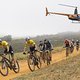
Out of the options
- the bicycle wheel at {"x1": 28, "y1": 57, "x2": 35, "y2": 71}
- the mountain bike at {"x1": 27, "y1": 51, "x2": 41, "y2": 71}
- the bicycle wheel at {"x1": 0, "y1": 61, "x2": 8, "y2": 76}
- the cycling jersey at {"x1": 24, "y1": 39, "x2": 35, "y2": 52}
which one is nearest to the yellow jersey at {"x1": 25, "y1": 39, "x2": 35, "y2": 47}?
the cycling jersey at {"x1": 24, "y1": 39, "x2": 35, "y2": 52}

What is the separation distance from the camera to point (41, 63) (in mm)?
26719

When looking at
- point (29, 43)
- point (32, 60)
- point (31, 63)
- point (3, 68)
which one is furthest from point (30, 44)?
point (3, 68)

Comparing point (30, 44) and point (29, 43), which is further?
point (30, 44)

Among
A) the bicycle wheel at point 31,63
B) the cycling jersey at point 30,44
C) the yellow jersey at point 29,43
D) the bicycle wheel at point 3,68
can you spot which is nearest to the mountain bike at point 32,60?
the bicycle wheel at point 31,63

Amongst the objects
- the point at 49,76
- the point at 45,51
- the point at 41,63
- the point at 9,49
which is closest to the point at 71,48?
the point at 45,51

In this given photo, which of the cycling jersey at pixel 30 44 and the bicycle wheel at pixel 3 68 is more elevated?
the cycling jersey at pixel 30 44

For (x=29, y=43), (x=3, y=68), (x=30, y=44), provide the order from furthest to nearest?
(x=30, y=44) → (x=29, y=43) → (x=3, y=68)

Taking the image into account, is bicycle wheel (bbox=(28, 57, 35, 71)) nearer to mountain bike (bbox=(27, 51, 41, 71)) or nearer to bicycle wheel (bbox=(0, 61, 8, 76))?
mountain bike (bbox=(27, 51, 41, 71))

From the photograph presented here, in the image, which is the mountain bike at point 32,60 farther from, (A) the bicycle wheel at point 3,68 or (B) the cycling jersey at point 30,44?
(A) the bicycle wheel at point 3,68

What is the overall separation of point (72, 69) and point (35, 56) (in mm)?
3739

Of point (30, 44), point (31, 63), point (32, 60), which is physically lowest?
point (31, 63)

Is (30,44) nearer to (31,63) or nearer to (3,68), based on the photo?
(31,63)

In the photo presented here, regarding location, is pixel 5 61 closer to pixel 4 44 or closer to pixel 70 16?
pixel 4 44

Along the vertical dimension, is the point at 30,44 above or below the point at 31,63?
above
